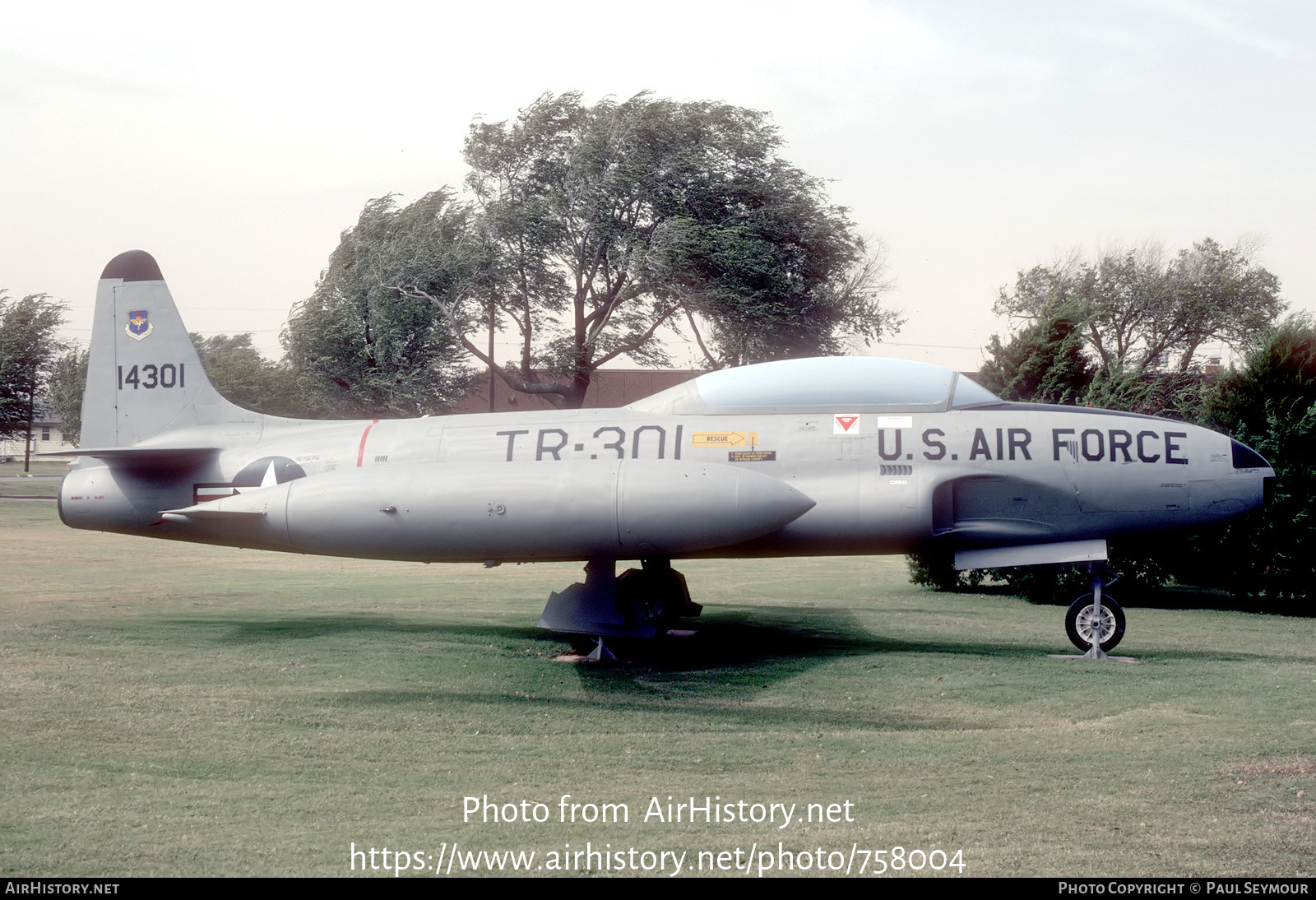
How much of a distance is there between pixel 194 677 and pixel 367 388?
116 ft

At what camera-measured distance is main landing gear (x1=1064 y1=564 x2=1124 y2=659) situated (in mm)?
10602

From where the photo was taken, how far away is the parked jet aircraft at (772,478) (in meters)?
9.06

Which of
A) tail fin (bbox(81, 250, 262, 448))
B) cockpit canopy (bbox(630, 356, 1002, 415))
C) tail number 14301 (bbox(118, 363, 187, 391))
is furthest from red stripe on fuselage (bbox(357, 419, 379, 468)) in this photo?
cockpit canopy (bbox(630, 356, 1002, 415))

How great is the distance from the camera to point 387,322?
41312 millimetres

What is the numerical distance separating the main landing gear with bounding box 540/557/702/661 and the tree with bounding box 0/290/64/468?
2050 inches

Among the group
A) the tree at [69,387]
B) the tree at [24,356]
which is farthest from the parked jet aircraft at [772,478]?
the tree at [69,387]

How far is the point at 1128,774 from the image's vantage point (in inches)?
261

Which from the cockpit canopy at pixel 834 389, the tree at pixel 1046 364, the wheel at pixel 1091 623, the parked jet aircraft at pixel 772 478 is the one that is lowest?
the wheel at pixel 1091 623

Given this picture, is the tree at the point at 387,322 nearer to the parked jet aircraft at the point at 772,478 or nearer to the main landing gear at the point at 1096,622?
the parked jet aircraft at the point at 772,478

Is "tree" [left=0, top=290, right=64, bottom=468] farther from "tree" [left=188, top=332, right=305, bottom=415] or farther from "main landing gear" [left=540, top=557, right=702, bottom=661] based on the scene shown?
"main landing gear" [left=540, top=557, right=702, bottom=661]

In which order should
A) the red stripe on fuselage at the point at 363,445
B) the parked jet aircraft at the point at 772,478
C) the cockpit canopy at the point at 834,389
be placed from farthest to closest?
the red stripe on fuselage at the point at 363,445
the cockpit canopy at the point at 834,389
the parked jet aircraft at the point at 772,478

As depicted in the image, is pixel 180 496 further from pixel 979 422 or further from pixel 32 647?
pixel 979 422

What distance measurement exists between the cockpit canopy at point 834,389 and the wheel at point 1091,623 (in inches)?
87.7
